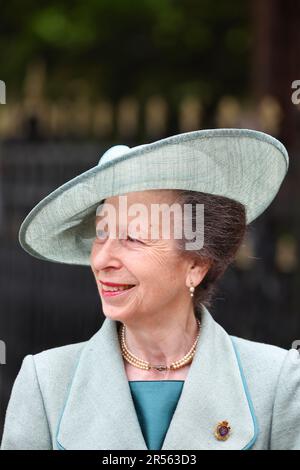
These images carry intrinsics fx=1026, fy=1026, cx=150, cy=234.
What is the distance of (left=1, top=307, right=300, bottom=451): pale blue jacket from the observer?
7.80 feet

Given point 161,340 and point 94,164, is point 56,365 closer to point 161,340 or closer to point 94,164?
point 161,340

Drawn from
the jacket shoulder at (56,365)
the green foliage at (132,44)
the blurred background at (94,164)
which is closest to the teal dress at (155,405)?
the jacket shoulder at (56,365)

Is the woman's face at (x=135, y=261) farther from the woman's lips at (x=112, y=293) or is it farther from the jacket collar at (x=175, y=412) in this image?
the jacket collar at (x=175, y=412)

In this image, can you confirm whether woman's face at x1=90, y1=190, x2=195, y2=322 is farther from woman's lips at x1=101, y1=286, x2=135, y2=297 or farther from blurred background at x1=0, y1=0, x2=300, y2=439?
blurred background at x1=0, y1=0, x2=300, y2=439

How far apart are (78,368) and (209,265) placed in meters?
0.41

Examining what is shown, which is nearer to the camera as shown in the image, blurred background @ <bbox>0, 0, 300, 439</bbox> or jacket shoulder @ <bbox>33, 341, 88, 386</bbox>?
jacket shoulder @ <bbox>33, 341, 88, 386</bbox>

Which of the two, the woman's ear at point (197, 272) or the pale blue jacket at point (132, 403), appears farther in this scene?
the woman's ear at point (197, 272)

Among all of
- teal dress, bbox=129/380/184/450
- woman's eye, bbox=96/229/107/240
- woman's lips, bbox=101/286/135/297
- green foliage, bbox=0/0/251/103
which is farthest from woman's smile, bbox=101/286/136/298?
green foliage, bbox=0/0/251/103

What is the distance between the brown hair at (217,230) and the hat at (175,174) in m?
0.02

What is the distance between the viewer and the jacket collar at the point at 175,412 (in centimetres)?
237

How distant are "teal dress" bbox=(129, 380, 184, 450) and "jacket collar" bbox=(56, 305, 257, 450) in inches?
1.5

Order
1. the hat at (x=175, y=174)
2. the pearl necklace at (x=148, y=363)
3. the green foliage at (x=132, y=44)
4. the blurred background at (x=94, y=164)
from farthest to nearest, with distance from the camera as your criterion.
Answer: the green foliage at (x=132, y=44), the blurred background at (x=94, y=164), the pearl necklace at (x=148, y=363), the hat at (x=175, y=174)

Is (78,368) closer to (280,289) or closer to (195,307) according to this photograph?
(195,307)

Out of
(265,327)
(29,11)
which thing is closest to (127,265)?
(265,327)
